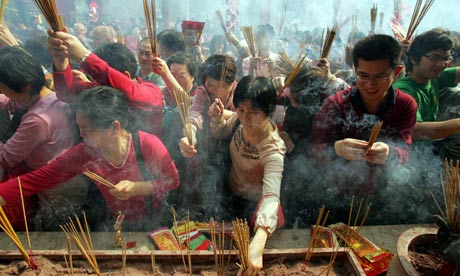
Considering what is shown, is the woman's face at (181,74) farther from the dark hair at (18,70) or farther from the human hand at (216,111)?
the dark hair at (18,70)

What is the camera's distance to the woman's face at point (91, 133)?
6.79 ft

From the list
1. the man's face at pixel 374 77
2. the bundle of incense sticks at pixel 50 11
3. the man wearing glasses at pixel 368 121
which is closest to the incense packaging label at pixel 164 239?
the man wearing glasses at pixel 368 121

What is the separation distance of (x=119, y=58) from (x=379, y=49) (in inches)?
98.5

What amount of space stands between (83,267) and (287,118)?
7.19ft

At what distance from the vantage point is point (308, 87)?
2861mm

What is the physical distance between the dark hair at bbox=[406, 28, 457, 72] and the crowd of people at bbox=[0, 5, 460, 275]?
0.01 meters

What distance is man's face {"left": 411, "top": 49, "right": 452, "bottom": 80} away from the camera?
2.69m

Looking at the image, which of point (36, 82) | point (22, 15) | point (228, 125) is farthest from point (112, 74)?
point (22, 15)

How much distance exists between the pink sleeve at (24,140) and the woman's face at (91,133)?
46 centimetres

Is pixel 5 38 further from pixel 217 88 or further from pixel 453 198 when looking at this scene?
pixel 453 198

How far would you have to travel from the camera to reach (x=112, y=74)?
2482 millimetres

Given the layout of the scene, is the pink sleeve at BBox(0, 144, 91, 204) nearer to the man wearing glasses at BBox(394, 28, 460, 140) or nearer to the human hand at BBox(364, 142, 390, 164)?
the human hand at BBox(364, 142, 390, 164)

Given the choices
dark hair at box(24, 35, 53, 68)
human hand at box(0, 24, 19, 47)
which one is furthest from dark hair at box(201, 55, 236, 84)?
dark hair at box(24, 35, 53, 68)

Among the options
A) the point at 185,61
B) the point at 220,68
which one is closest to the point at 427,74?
the point at 220,68
